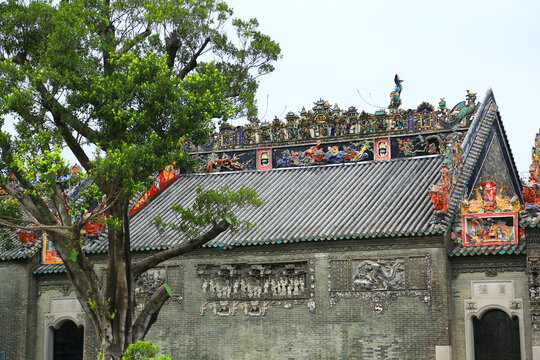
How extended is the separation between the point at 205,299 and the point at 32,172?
7952mm

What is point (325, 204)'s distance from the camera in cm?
2136

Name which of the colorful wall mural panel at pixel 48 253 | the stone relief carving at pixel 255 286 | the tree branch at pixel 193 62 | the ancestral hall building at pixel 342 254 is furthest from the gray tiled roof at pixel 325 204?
the tree branch at pixel 193 62

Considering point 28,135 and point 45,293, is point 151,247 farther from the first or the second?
point 28,135

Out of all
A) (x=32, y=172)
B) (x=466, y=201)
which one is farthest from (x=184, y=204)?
(x=32, y=172)

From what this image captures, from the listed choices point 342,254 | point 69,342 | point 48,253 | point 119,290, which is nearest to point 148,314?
point 119,290

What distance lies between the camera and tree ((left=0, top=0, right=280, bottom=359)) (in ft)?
46.6

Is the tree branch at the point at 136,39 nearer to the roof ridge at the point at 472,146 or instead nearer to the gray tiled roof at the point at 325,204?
the gray tiled roof at the point at 325,204

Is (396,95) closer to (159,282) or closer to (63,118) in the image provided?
(159,282)

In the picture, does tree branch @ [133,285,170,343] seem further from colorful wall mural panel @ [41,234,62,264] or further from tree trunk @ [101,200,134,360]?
colorful wall mural panel @ [41,234,62,264]

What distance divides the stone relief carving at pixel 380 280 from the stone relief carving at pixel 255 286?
25.4 inches

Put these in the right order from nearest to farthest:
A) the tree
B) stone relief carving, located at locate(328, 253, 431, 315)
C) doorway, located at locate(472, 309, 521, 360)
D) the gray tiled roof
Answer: the tree < stone relief carving, located at locate(328, 253, 431, 315) < the gray tiled roof < doorway, located at locate(472, 309, 521, 360)

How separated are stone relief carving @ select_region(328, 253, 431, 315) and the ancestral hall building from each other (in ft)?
0.10

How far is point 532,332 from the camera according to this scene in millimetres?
17484

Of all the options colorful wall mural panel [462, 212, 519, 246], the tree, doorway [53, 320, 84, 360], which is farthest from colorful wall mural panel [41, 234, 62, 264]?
colorful wall mural panel [462, 212, 519, 246]
